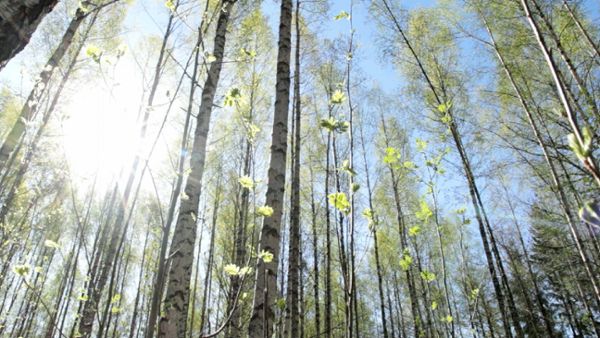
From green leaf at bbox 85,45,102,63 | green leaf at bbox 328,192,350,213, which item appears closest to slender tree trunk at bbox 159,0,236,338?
green leaf at bbox 85,45,102,63

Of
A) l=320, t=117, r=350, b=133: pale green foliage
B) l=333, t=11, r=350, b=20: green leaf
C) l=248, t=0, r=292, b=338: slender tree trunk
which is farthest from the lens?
l=248, t=0, r=292, b=338: slender tree trunk

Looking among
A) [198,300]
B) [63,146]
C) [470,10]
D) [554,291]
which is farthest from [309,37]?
[554,291]

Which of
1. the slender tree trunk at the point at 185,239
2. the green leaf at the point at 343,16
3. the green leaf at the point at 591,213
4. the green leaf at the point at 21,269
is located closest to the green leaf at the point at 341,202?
the green leaf at the point at 591,213

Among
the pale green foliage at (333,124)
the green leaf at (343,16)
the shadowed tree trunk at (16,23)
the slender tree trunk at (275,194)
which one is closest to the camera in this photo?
the shadowed tree trunk at (16,23)

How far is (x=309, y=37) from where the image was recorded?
7.76 meters

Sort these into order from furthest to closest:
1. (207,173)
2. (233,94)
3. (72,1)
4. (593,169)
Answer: (207,173)
(72,1)
(233,94)
(593,169)

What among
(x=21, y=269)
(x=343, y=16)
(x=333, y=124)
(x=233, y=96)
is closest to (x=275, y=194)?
(x=233, y=96)

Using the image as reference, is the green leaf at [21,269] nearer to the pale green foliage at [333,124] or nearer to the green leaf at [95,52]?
the green leaf at [95,52]

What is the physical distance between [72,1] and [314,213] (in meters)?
8.58

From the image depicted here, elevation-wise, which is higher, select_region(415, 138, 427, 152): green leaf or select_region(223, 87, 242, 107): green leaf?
select_region(415, 138, 427, 152): green leaf

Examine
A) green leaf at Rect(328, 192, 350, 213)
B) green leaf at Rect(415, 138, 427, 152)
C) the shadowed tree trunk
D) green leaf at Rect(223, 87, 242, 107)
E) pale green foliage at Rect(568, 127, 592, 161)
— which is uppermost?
green leaf at Rect(415, 138, 427, 152)

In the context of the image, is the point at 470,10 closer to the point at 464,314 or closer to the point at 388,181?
the point at 388,181

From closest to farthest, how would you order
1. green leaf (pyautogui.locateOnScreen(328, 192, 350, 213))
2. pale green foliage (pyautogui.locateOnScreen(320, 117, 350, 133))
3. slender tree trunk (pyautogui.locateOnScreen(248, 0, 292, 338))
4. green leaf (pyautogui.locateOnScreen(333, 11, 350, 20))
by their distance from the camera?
green leaf (pyautogui.locateOnScreen(328, 192, 350, 213)), pale green foliage (pyautogui.locateOnScreen(320, 117, 350, 133)), green leaf (pyautogui.locateOnScreen(333, 11, 350, 20)), slender tree trunk (pyautogui.locateOnScreen(248, 0, 292, 338))

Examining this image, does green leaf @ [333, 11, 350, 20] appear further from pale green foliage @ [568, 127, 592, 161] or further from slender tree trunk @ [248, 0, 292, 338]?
pale green foliage @ [568, 127, 592, 161]
